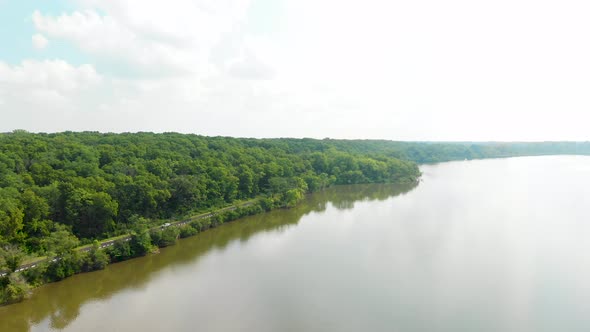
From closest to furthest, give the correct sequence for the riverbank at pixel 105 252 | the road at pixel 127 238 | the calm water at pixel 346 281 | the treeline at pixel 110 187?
the calm water at pixel 346 281 < the riverbank at pixel 105 252 < the road at pixel 127 238 < the treeline at pixel 110 187

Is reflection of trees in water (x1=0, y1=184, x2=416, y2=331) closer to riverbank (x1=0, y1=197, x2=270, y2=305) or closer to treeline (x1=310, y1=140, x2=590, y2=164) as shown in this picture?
riverbank (x1=0, y1=197, x2=270, y2=305)

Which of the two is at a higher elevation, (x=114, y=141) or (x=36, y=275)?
(x=114, y=141)

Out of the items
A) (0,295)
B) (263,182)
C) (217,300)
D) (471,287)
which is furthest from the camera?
(263,182)

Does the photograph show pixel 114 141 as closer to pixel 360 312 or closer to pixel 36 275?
pixel 36 275

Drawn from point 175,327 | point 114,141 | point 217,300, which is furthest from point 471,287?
point 114,141

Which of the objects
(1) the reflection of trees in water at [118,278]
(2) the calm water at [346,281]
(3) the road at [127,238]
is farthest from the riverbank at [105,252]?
(2) the calm water at [346,281]

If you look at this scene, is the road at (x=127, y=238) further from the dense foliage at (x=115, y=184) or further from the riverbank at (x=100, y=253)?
the dense foliage at (x=115, y=184)

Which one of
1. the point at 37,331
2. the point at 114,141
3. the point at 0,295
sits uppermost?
the point at 114,141

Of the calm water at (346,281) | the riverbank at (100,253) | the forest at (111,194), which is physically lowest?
the calm water at (346,281)
